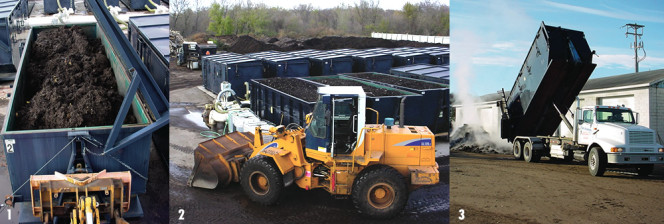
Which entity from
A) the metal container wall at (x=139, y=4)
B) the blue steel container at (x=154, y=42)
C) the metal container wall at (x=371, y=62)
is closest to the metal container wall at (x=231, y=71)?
the blue steel container at (x=154, y=42)

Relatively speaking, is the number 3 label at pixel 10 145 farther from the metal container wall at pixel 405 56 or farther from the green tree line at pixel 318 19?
the metal container wall at pixel 405 56

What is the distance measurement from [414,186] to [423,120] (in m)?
0.73

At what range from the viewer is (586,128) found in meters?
10.3

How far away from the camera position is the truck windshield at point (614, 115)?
32.4 feet

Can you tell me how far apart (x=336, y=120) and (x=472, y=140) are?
14.5 feet

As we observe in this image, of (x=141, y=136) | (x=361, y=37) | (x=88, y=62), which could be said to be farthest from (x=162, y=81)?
(x=361, y=37)

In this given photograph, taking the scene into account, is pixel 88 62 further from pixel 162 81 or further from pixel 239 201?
pixel 239 201

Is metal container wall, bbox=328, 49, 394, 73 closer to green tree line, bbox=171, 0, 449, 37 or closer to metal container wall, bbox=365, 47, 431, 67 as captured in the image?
metal container wall, bbox=365, 47, 431, 67

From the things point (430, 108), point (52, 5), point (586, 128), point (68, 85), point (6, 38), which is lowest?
point (586, 128)

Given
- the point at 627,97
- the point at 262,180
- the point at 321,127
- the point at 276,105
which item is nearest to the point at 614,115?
the point at 627,97

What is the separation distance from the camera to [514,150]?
11164mm

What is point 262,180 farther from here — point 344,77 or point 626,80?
point 626,80

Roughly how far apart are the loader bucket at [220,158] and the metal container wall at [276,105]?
29cm

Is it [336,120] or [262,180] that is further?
[262,180]
